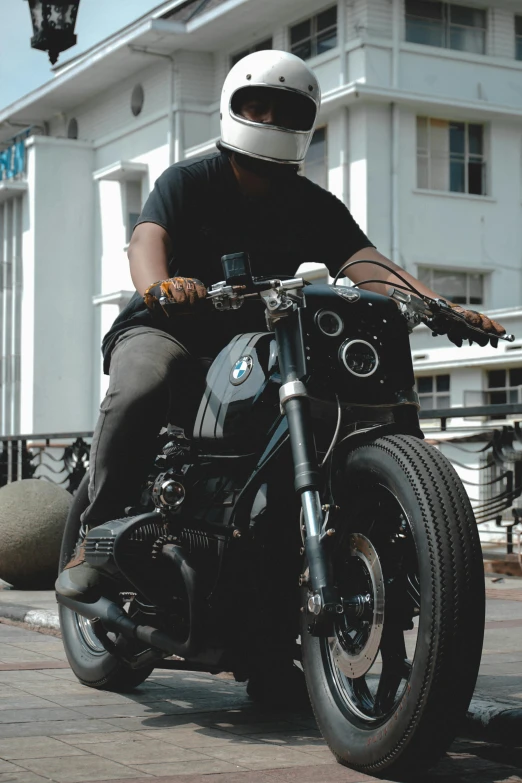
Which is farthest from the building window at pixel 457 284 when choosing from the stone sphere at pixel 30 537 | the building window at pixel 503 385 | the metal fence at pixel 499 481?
the stone sphere at pixel 30 537

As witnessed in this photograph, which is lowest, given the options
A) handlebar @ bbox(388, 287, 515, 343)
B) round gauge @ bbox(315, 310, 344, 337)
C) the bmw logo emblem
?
the bmw logo emblem

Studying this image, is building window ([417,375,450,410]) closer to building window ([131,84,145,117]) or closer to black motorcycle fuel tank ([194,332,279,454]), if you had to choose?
building window ([131,84,145,117])

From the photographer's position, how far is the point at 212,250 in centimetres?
464

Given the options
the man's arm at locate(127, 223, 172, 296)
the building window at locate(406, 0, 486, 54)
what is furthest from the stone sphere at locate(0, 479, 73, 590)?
the building window at locate(406, 0, 486, 54)

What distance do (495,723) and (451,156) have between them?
105ft

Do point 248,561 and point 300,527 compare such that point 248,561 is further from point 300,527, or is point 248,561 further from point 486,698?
point 486,698

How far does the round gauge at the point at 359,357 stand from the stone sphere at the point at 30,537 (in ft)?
18.2

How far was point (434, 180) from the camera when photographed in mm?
34938

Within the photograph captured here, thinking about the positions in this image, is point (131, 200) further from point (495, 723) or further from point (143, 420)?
point (495, 723)

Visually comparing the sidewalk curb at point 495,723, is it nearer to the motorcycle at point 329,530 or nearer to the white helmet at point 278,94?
the motorcycle at point 329,530

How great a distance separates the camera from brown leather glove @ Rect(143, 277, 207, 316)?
12.8 ft

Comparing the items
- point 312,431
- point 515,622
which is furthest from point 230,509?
point 515,622

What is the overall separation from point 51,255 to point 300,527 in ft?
140

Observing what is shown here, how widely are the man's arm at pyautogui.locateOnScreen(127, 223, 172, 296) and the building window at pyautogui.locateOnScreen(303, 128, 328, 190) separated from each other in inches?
1186
